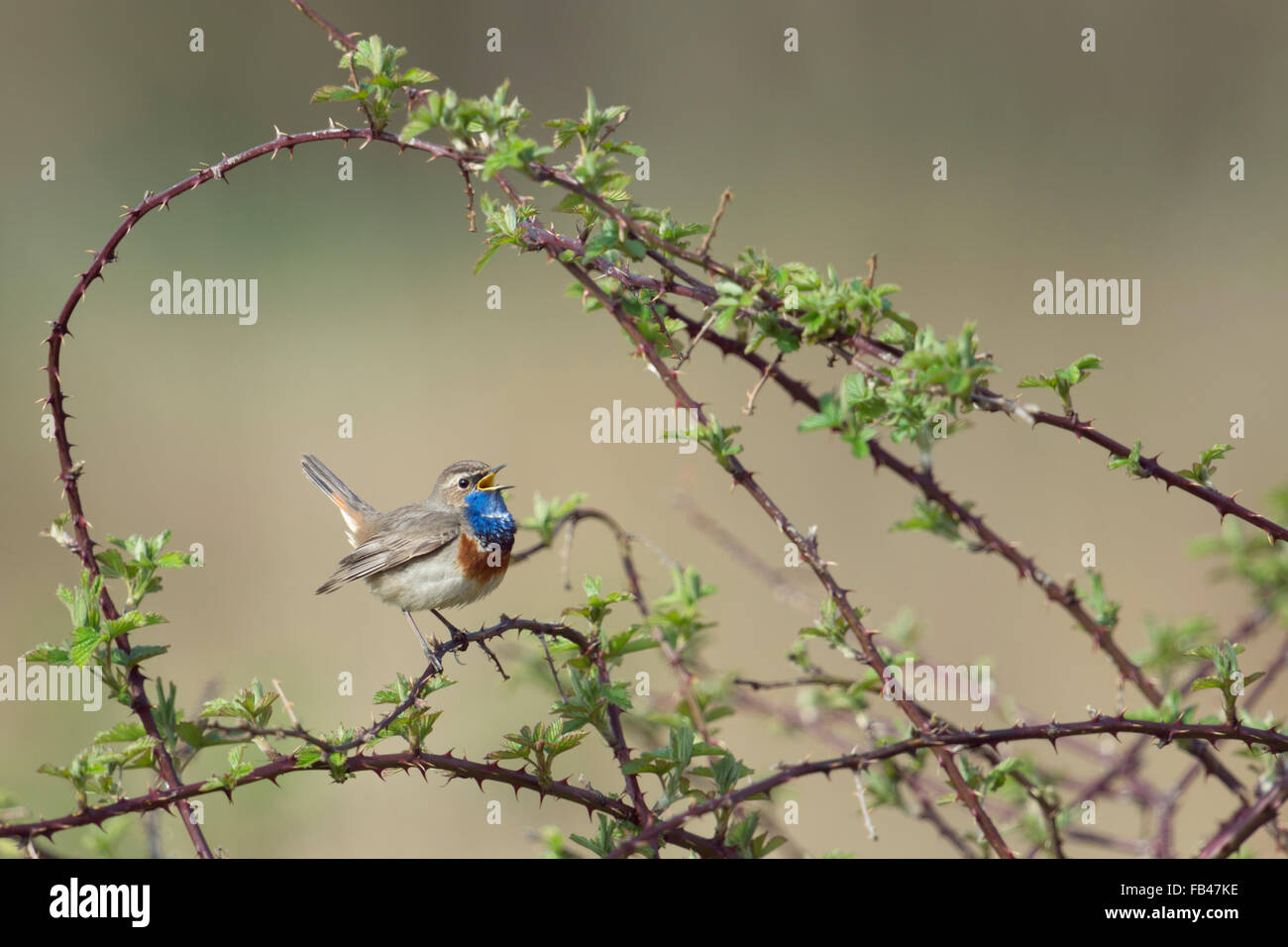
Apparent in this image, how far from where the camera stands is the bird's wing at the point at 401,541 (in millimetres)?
4371

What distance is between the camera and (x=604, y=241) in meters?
2.51

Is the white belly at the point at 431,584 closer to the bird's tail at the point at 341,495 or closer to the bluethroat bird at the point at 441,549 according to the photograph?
the bluethroat bird at the point at 441,549

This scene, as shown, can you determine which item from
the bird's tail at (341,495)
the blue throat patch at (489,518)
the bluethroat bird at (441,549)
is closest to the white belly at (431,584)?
the bluethroat bird at (441,549)

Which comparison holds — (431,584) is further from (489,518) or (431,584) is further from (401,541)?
(489,518)

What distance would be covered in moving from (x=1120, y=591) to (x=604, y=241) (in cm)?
686

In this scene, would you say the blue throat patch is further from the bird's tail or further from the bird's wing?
the bird's tail

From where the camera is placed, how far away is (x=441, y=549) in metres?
4.44

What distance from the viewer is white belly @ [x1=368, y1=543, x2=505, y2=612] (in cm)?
431

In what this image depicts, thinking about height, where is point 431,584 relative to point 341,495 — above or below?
below

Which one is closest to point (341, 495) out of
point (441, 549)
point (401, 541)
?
point (401, 541)

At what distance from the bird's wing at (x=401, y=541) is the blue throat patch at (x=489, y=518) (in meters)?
0.07

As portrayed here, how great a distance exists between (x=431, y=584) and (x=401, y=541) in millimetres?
242

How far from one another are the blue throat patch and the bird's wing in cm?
7
